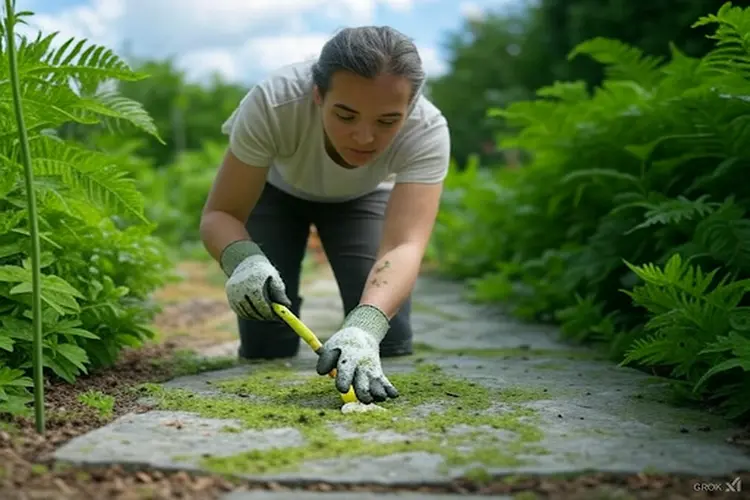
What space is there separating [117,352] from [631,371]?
5.45 feet

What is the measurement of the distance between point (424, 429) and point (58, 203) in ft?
4.09

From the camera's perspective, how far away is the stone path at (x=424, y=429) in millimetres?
1842

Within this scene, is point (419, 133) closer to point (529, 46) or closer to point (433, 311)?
point (433, 311)

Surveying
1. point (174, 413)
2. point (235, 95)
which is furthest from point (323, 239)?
point (235, 95)

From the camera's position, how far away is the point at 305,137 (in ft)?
10.6

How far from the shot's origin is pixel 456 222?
21.1ft

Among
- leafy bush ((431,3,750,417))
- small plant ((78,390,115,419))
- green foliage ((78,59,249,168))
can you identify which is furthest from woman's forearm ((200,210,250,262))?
green foliage ((78,59,249,168))

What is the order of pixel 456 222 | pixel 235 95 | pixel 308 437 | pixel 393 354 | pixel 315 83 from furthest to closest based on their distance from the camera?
pixel 235 95
pixel 456 222
pixel 393 354
pixel 315 83
pixel 308 437

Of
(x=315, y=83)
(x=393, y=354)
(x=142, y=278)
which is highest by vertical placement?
(x=315, y=83)

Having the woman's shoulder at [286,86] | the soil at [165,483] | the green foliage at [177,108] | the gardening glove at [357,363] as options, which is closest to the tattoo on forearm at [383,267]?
the gardening glove at [357,363]

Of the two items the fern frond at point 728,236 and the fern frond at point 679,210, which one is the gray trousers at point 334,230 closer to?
the fern frond at point 679,210

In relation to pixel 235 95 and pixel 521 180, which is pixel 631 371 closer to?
pixel 521 180

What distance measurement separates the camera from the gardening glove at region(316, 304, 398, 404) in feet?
7.87

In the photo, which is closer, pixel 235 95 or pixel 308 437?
pixel 308 437
